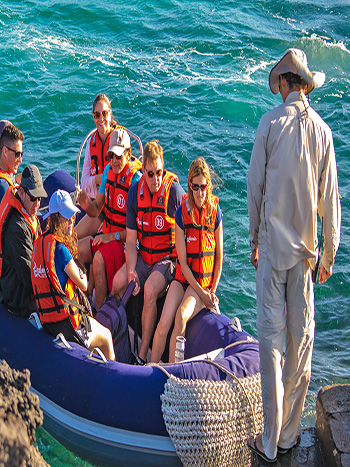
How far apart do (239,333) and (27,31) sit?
34.6 ft

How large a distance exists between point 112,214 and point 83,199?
0.34 metres

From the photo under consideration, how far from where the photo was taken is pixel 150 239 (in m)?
5.05

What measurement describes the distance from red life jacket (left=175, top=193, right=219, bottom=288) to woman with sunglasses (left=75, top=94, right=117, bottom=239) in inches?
58.7

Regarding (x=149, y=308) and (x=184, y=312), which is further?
(x=149, y=308)

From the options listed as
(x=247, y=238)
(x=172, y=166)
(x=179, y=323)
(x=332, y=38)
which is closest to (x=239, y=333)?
(x=179, y=323)

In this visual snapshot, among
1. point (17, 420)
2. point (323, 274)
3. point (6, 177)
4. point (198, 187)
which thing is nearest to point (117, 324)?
point (198, 187)

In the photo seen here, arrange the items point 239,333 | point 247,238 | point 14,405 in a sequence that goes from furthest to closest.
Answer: point 247,238 → point 239,333 → point 14,405

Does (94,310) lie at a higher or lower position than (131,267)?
lower

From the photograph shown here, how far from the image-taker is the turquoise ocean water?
7.26 m

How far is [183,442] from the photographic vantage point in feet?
12.8

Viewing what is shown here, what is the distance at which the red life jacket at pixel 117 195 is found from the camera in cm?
536

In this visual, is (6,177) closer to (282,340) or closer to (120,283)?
(120,283)

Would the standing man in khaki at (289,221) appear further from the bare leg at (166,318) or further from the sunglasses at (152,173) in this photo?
the sunglasses at (152,173)

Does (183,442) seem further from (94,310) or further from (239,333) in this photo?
(94,310)
